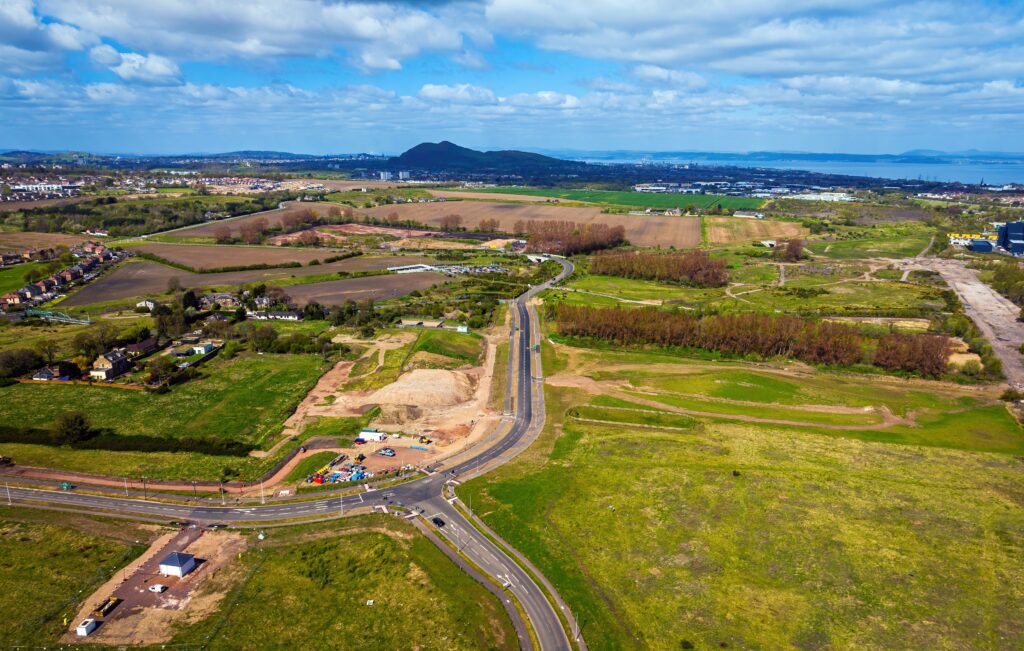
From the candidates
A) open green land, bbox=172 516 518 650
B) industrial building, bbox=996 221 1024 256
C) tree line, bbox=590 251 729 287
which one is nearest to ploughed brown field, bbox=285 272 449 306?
tree line, bbox=590 251 729 287

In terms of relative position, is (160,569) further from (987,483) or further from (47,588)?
(987,483)

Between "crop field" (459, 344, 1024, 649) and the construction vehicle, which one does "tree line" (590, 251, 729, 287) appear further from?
the construction vehicle

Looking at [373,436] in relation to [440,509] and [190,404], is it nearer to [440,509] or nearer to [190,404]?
[440,509]

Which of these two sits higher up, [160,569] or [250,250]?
[250,250]

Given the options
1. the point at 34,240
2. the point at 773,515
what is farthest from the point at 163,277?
the point at 773,515

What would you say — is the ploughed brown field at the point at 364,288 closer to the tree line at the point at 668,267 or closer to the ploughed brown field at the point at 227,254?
the ploughed brown field at the point at 227,254

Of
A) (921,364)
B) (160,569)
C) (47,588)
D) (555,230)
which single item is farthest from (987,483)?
(555,230)
